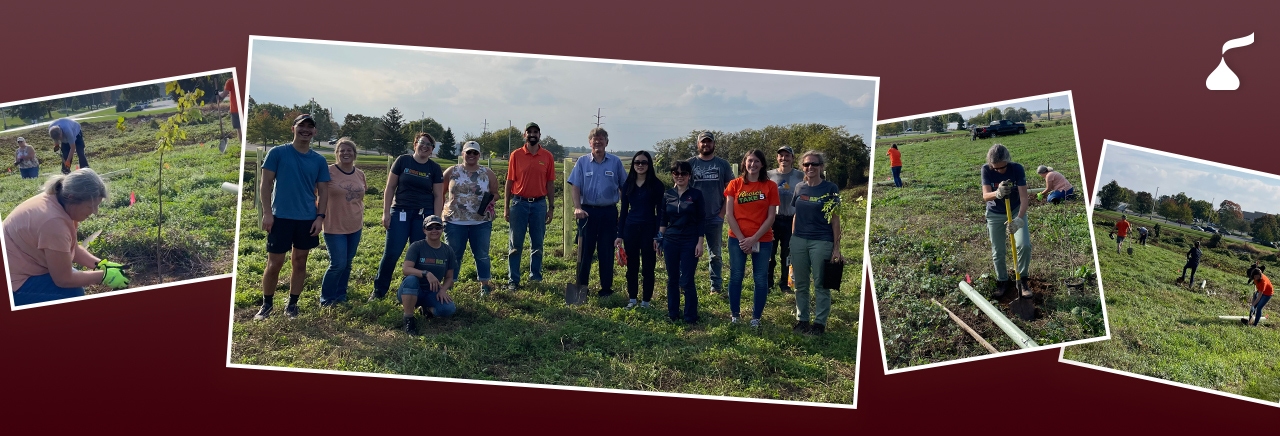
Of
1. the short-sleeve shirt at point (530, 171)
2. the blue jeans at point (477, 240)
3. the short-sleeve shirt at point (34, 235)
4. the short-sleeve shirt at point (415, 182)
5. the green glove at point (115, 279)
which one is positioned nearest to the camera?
the short-sleeve shirt at point (34, 235)

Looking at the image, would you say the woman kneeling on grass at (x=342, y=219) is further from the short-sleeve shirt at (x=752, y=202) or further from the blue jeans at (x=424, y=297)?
the short-sleeve shirt at (x=752, y=202)

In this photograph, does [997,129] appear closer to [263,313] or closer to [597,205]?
[597,205]

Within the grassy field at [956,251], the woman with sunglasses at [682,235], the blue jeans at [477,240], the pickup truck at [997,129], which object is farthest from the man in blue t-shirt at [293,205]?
the pickup truck at [997,129]

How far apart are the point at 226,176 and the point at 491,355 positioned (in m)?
2.96

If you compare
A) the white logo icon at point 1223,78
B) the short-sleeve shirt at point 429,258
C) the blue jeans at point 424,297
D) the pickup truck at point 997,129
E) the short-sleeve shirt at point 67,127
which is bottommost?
the blue jeans at point 424,297

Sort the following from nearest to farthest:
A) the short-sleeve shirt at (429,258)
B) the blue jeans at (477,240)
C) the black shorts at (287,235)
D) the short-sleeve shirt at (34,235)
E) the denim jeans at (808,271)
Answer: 1. the short-sleeve shirt at (34,235)
2. the black shorts at (287,235)
3. the denim jeans at (808,271)
4. the short-sleeve shirt at (429,258)
5. the blue jeans at (477,240)

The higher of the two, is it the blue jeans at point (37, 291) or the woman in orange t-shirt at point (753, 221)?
the woman in orange t-shirt at point (753, 221)

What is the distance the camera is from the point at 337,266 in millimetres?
6523

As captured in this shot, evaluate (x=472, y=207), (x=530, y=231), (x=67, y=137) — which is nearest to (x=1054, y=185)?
(x=530, y=231)

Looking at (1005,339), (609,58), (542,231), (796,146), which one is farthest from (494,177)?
(1005,339)

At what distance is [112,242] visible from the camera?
620cm

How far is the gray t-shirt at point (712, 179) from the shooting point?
6.83 meters

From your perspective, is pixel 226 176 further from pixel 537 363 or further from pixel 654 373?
pixel 654 373

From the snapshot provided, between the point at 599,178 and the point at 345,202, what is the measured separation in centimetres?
243
